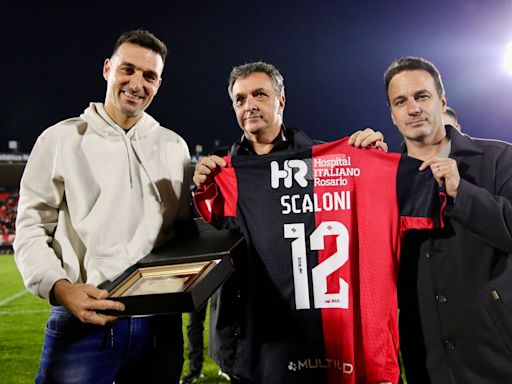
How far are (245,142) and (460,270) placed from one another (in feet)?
4.35

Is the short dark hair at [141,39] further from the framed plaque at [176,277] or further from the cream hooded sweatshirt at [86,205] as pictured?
the framed plaque at [176,277]

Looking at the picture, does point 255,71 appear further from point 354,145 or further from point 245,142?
point 354,145

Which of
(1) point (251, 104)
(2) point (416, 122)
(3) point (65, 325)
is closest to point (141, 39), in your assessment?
(1) point (251, 104)

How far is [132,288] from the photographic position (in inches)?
58.2

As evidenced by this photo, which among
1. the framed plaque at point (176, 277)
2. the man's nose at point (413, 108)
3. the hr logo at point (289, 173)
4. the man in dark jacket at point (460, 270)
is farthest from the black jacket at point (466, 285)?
the framed plaque at point (176, 277)

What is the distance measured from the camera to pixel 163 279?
60.6 inches

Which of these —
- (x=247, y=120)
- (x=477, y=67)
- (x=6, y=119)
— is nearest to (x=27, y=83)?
(x=6, y=119)

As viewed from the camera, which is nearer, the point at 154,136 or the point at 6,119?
the point at 154,136

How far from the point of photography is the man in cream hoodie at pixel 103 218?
167cm

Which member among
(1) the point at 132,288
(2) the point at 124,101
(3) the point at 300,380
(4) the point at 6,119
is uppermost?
(4) the point at 6,119

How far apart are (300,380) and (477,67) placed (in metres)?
27.5

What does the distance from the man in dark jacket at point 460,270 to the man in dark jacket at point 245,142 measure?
36cm

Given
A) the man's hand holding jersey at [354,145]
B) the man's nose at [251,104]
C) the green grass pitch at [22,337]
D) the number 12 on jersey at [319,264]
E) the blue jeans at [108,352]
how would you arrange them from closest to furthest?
the blue jeans at [108,352] → the number 12 on jersey at [319,264] → the man's hand holding jersey at [354,145] → the man's nose at [251,104] → the green grass pitch at [22,337]

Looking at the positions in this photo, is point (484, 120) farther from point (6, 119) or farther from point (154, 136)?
point (6, 119)
